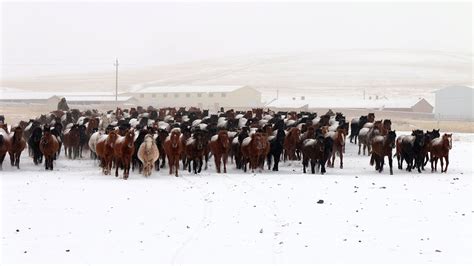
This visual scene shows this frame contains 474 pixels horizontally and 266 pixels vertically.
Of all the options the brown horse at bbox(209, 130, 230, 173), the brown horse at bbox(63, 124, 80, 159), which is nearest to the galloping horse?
the brown horse at bbox(209, 130, 230, 173)

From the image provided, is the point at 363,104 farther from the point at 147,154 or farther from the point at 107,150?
the point at 147,154

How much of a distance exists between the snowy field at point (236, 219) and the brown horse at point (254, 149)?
2054mm

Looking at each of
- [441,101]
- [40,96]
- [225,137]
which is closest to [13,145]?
[225,137]

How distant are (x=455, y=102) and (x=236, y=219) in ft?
254

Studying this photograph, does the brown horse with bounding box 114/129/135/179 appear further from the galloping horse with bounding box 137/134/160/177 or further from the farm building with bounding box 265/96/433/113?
the farm building with bounding box 265/96/433/113

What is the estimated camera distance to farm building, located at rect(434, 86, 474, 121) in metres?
84.7

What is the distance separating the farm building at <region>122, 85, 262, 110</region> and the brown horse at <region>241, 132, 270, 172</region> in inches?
3344

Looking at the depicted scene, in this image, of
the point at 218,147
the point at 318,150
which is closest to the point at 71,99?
the point at 218,147

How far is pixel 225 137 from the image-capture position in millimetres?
24281

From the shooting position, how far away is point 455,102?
8625 cm

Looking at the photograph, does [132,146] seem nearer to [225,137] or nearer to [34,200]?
[225,137]

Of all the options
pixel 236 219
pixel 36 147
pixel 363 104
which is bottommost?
pixel 236 219

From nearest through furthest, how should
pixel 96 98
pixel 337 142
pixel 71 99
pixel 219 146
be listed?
pixel 219 146
pixel 337 142
pixel 96 98
pixel 71 99

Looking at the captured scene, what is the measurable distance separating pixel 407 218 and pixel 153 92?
363 ft
